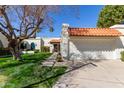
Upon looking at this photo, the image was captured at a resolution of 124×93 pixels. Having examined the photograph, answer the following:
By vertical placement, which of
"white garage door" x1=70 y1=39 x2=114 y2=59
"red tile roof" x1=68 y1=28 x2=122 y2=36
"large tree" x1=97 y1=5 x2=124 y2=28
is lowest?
"white garage door" x1=70 y1=39 x2=114 y2=59

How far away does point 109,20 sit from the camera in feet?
128

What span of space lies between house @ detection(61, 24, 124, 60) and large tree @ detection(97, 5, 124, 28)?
45.8 ft

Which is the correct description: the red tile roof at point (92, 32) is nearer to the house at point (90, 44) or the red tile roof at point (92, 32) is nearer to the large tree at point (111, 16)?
the house at point (90, 44)

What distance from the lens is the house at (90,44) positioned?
22.7m

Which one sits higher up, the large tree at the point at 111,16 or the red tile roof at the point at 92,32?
the large tree at the point at 111,16

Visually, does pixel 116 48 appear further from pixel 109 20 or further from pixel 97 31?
pixel 109 20

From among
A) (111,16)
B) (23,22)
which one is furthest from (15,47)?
(111,16)

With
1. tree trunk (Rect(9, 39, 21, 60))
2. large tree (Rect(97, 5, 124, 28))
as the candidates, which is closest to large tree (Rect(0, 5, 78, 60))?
tree trunk (Rect(9, 39, 21, 60))

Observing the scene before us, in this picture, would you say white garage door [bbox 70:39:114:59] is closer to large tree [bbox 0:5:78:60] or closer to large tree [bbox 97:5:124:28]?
large tree [bbox 0:5:78:60]

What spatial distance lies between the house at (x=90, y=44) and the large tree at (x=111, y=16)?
1396cm

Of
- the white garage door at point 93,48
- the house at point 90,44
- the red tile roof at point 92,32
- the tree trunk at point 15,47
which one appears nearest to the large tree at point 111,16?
the red tile roof at point 92,32

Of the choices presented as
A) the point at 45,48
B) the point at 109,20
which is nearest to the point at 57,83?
the point at 109,20

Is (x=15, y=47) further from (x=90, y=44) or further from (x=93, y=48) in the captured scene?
(x=93, y=48)

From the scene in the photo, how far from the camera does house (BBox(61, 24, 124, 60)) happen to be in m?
22.7
